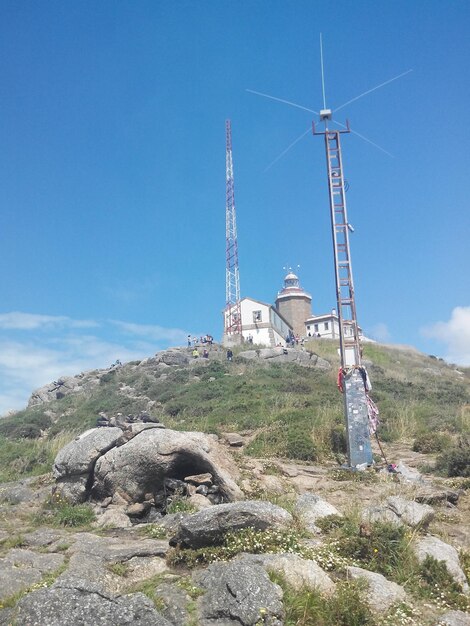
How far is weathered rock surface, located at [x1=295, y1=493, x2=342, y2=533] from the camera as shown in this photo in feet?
25.3

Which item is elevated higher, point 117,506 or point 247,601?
point 117,506

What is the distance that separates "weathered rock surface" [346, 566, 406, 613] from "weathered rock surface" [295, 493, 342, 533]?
1.65 m

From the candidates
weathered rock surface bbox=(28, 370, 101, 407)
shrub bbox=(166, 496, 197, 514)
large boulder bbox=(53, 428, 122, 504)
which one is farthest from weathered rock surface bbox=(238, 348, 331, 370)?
shrub bbox=(166, 496, 197, 514)

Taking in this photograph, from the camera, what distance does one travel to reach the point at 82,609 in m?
4.89

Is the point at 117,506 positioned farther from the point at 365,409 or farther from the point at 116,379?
the point at 116,379

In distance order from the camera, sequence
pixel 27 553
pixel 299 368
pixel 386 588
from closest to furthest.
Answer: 1. pixel 386 588
2. pixel 27 553
3. pixel 299 368

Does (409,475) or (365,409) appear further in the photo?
(365,409)

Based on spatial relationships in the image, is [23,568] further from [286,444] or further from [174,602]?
[286,444]

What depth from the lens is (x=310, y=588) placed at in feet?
18.0

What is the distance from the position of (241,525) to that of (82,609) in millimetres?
2522

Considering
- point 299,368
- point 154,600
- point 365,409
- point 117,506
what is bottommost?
point 154,600

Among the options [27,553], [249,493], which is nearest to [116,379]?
[249,493]

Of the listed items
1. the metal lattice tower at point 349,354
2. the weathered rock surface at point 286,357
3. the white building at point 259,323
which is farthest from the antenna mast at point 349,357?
the white building at point 259,323

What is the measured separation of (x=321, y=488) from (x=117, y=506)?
13.5 feet
